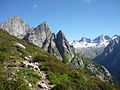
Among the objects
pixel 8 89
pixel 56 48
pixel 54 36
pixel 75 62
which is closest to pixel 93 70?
pixel 75 62

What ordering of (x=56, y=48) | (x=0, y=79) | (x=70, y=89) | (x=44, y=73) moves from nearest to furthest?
1. (x=0, y=79)
2. (x=70, y=89)
3. (x=44, y=73)
4. (x=56, y=48)

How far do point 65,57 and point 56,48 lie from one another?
11074mm

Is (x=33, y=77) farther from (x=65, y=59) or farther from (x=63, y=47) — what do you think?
(x=63, y=47)

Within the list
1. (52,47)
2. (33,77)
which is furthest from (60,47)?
(33,77)

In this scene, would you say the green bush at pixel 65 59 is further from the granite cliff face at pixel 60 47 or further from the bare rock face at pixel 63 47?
the bare rock face at pixel 63 47

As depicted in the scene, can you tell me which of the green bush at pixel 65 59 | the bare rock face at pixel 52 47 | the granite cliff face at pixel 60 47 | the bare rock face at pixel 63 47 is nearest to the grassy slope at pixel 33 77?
the green bush at pixel 65 59

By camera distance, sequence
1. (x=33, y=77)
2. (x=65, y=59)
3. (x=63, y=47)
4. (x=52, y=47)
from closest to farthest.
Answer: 1. (x=33, y=77)
2. (x=65, y=59)
3. (x=52, y=47)
4. (x=63, y=47)

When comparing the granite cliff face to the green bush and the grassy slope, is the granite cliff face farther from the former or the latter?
the grassy slope

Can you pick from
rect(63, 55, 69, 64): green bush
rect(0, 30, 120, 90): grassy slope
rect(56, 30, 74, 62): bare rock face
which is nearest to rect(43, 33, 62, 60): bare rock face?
rect(63, 55, 69, 64): green bush

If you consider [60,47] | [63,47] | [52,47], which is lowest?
[63,47]

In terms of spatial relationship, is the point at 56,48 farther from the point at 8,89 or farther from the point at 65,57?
the point at 8,89

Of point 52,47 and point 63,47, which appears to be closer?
point 52,47

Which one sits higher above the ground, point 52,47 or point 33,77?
point 52,47

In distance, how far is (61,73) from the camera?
65.2 ft
